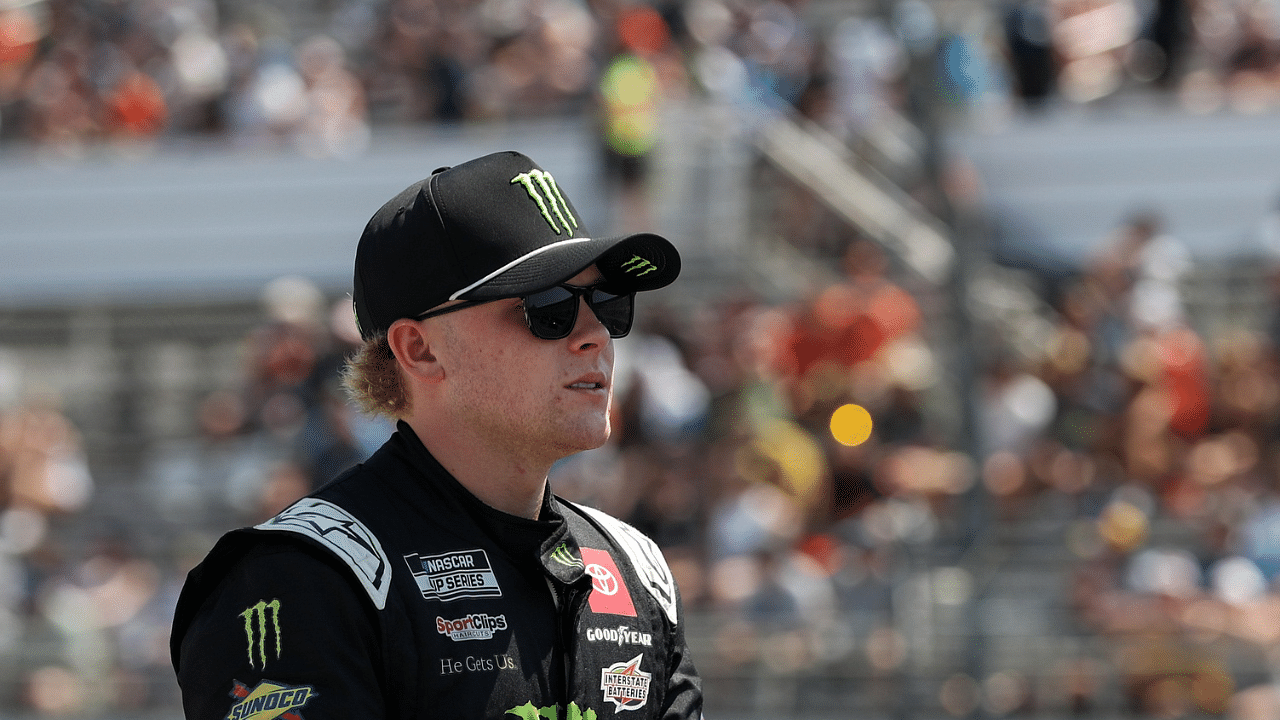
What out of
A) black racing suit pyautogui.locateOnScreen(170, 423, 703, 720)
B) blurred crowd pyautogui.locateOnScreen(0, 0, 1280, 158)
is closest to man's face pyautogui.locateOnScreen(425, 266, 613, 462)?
black racing suit pyautogui.locateOnScreen(170, 423, 703, 720)

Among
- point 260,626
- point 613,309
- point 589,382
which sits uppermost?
point 613,309

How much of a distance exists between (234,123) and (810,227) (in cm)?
504

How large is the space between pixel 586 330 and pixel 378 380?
1.13 feet

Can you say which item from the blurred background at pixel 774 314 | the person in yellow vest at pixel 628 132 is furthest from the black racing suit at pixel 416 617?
the person in yellow vest at pixel 628 132

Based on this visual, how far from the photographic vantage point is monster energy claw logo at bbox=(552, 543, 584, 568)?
92.4 inches

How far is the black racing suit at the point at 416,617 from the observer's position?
2.03 metres

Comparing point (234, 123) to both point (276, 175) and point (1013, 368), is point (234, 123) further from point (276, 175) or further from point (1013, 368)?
point (1013, 368)

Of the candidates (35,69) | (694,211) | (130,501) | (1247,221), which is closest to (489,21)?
(694,211)

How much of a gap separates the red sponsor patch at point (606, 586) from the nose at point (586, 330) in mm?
324

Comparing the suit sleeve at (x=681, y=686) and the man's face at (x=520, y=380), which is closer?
the man's face at (x=520, y=380)

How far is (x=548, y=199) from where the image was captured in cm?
233

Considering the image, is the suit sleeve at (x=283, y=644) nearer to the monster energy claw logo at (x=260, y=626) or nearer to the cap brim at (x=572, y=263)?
the monster energy claw logo at (x=260, y=626)

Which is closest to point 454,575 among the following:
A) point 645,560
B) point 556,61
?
point 645,560

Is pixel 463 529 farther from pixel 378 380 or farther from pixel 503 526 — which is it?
pixel 378 380
